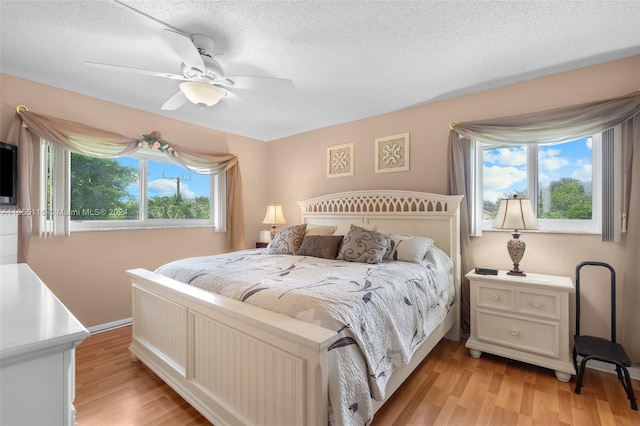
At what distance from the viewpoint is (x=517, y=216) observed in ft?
7.50

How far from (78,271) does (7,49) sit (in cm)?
197

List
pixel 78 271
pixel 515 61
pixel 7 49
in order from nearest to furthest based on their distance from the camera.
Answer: pixel 7 49 < pixel 515 61 < pixel 78 271

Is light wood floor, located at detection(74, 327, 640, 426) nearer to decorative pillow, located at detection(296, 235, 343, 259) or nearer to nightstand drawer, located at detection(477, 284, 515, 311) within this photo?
nightstand drawer, located at detection(477, 284, 515, 311)

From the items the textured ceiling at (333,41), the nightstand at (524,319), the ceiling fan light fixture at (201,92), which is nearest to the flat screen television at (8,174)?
the textured ceiling at (333,41)

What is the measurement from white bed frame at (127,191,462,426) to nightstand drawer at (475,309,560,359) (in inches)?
12.5

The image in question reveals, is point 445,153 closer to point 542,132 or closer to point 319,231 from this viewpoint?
point 542,132

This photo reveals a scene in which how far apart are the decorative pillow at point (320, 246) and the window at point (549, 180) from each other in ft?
4.75

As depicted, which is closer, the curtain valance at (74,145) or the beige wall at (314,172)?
the beige wall at (314,172)

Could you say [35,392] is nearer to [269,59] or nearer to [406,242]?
[269,59]

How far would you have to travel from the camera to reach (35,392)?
2.25 ft

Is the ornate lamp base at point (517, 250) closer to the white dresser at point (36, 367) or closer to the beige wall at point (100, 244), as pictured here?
the white dresser at point (36, 367)

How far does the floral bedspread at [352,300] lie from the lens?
1280mm

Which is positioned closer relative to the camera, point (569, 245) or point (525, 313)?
point (525, 313)

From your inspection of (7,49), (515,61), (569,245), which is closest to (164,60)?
(7,49)
